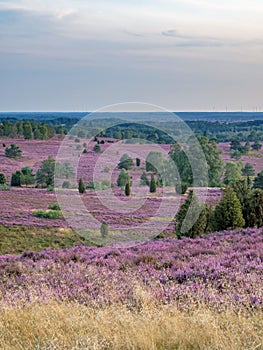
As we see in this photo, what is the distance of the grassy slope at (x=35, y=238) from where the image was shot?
101 ft

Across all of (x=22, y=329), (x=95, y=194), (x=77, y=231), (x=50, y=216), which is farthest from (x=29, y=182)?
(x=22, y=329)

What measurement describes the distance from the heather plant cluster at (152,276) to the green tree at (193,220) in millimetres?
5675

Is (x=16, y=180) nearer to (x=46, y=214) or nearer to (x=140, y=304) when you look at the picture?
(x=46, y=214)

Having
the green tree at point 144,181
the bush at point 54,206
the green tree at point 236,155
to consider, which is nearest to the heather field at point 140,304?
the bush at point 54,206

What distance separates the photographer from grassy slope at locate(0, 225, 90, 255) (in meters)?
30.7

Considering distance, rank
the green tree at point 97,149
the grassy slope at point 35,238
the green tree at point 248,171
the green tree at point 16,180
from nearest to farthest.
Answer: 1. the grassy slope at point 35,238
2. the green tree at point 16,180
3. the green tree at point 248,171
4. the green tree at point 97,149

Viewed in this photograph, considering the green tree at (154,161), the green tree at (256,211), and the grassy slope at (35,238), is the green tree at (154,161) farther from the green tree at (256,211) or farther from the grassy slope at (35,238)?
the green tree at (256,211)

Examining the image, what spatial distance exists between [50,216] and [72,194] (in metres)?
8.11

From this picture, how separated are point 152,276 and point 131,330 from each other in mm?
3120

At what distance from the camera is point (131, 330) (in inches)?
200

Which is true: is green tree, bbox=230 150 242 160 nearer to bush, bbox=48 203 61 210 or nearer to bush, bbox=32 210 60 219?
bush, bbox=48 203 61 210

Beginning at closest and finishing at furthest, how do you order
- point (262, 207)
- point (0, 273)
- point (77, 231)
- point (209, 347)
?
point (209, 347) → point (0, 273) → point (262, 207) → point (77, 231)

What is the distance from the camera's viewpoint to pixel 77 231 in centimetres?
3647

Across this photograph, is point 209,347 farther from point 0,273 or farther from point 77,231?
point 77,231
